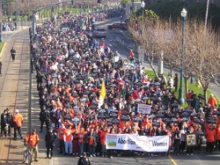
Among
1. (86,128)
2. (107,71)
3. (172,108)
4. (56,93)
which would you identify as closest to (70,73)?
(107,71)

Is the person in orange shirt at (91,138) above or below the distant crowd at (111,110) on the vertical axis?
below

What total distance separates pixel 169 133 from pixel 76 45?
32.0 m

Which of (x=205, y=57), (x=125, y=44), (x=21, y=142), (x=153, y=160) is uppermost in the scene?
(x=205, y=57)

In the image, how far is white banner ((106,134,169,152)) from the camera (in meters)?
26.8

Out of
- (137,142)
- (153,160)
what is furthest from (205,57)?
(153,160)

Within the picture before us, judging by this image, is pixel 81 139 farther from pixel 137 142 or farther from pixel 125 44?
pixel 125 44

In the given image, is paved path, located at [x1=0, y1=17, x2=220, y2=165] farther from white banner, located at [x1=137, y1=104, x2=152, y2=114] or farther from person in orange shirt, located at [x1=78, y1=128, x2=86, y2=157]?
white banner, located at [x1=137, y1=104, x2=152, y2=114]

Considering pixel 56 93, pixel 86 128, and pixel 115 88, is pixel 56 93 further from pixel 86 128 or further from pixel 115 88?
pixel 86 128

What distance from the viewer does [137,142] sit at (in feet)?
88.4

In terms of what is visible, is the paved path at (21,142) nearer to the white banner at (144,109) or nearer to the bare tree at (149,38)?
the white banner at (144,109)

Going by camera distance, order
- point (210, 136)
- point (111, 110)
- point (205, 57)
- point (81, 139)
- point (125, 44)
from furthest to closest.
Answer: point (125, 44) → point (205, 57) → point (111, 110) → point (210, 136) → point (81, 139)

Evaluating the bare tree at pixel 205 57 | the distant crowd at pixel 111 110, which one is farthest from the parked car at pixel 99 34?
the bare tree at pixel 205 57

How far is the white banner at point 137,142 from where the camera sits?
2683 cm

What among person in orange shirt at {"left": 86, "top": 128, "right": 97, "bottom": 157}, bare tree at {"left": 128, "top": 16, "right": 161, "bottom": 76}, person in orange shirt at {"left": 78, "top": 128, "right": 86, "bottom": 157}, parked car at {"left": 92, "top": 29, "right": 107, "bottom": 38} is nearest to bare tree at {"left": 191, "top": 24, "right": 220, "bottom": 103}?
bare tree at {"left": 128, "top": 16, "right": 161, "bottom": 76}
